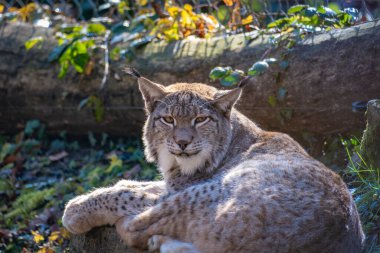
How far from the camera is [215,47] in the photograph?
274 inches

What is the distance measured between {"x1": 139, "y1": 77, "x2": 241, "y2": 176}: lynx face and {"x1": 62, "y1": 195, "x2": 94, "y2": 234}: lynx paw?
0.69m

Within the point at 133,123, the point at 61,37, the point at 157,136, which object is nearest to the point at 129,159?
the point at 133,123

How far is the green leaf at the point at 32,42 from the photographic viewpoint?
26.9 ft

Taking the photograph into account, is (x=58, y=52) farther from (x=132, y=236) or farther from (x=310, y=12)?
(x=132, y=236)

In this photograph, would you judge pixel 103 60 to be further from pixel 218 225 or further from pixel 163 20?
pixel 218 225

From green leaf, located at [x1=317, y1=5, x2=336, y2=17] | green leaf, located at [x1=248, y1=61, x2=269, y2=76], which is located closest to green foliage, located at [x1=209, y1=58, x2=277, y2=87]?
green leaf, located at [x1=248, y1=61, x2=269, y2=76]

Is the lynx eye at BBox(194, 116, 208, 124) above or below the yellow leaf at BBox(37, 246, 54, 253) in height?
above

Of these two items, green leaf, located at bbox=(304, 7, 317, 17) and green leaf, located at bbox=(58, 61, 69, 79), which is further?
green leaf, located at bbox=(58, 61, 69, 79)

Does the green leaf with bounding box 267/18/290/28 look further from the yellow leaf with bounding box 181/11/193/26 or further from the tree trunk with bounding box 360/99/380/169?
the tree trunk with bounding box 360/99/380/169

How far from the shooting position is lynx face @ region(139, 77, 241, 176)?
16.8 feet

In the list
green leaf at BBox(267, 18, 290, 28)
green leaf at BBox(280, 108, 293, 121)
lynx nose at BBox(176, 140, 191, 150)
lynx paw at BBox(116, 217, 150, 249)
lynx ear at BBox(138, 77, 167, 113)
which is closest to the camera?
lynx paw at BBox(116, 217, 150, 249)

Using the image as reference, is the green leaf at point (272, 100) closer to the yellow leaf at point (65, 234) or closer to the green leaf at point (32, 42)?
the yellow leaf at point (65, 234)

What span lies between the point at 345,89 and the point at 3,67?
13.6 ft

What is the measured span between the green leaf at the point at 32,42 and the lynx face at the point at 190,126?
324 cm
